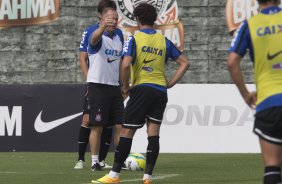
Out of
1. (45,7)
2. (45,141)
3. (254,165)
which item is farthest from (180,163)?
(45,7)

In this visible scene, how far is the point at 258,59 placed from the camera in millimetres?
6590

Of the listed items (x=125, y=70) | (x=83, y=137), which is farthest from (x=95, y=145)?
(x=125, y=70)

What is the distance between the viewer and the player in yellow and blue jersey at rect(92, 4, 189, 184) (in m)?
9.77

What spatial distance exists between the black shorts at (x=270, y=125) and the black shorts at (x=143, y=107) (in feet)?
11.0

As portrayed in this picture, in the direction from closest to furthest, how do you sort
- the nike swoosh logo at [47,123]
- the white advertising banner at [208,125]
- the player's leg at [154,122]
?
the player's leg at [154,122]
the white advertising banner at [208,125]
the nike swoosh logo at [47,123]

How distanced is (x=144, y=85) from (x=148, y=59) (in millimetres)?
288

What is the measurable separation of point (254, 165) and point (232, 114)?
3.24m

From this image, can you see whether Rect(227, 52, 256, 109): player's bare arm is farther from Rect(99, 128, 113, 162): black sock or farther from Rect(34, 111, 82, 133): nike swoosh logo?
Rect(34, 111, 82, 133): nike swoosh logo

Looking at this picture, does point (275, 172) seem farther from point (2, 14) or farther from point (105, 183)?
point (2, 14)

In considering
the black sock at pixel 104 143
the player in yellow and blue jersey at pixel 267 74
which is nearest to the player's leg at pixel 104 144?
the black sock at pixel 104 143

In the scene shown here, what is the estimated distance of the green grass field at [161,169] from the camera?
10.7 metres

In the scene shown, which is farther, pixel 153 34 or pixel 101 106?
pixel 101 106

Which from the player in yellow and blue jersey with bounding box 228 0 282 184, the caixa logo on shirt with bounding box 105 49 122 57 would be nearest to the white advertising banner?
the caixa logo on shirt with bounding box 105 49 122 57

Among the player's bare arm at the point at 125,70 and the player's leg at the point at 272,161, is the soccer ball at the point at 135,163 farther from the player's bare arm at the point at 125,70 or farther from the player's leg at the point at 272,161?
the player's leg at the point at 272,161
